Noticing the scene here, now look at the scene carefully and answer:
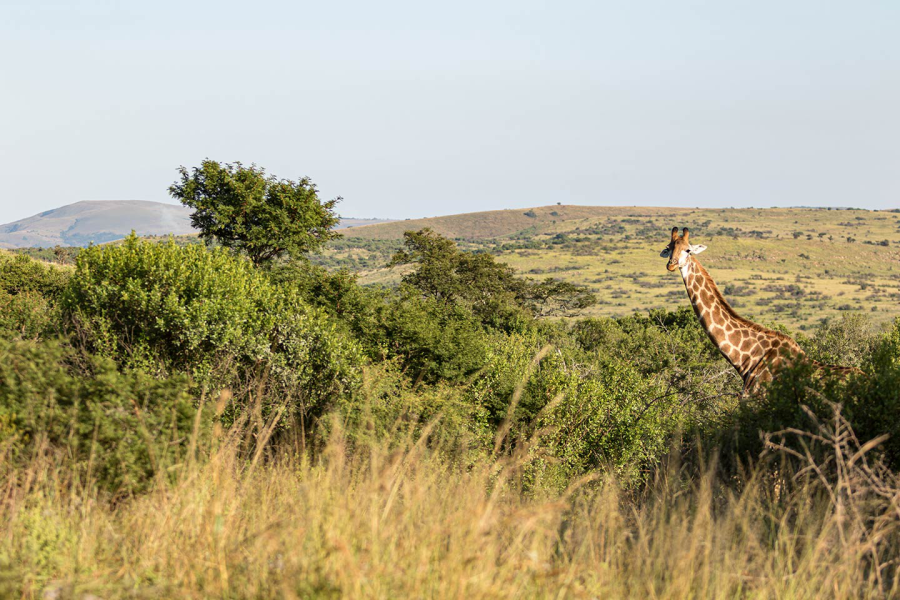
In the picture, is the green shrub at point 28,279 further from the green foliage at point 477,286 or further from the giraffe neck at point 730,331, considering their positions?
the giraffe neck at point 730,331

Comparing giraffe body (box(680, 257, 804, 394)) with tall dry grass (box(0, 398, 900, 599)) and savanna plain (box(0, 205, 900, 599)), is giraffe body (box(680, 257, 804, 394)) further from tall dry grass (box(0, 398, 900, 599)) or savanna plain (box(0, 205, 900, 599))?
tall dry grass (box(0, 398, 900, 599))

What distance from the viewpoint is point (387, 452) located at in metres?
6.18

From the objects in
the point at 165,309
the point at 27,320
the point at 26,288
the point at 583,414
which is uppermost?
the point at 165,309

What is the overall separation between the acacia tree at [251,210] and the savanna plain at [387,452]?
1605 millimetres

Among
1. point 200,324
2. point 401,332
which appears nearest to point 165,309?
point 200,324

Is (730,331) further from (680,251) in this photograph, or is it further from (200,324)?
(200,324)

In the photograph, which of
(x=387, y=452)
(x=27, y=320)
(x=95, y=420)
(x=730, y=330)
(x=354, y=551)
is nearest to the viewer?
(x=354, y=551)

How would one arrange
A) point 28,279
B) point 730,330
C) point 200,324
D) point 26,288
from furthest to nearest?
point 28,279 → point 26,288 → point 730,330 → point 200,324

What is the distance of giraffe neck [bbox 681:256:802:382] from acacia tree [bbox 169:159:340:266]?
17.9 metres

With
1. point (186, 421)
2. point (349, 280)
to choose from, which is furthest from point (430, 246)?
point (186, 421)

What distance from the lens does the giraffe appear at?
41.1ft

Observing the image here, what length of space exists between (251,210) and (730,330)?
778 inches

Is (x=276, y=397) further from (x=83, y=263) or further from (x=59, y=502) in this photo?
(x=59, y=502)

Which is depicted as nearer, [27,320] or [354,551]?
[354,551]
